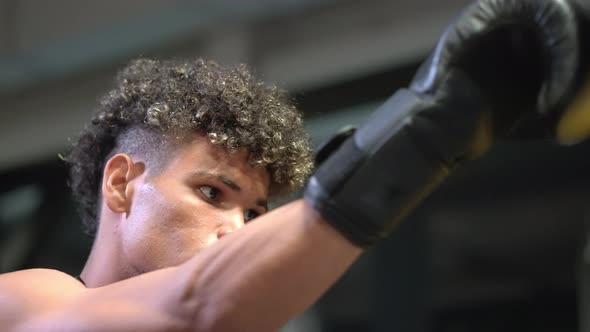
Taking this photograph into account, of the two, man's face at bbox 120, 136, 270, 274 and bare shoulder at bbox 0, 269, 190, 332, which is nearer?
bare shoulder at bbox 0, 269, 190, 332

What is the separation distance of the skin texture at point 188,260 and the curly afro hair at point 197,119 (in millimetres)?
34

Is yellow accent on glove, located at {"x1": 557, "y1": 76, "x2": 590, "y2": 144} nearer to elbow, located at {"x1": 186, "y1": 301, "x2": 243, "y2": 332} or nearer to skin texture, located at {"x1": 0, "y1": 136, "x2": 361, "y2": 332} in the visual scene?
skin texture, located at {"x1": 0, "y1": 136, "x2": 361, "y2": 332}

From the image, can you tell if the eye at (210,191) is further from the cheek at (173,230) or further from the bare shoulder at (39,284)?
the bare shoulder at (39,284)

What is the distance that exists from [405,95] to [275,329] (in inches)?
11.0

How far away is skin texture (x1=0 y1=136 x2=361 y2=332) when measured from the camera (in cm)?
79

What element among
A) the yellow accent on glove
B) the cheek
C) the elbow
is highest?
the cheek

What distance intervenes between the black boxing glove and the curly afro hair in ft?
1.14

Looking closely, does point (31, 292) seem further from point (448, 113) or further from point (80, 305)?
point (448, 113)

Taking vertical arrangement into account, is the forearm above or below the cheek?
below

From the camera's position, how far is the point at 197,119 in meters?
1.14

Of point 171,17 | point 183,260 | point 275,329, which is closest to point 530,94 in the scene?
point 275,329

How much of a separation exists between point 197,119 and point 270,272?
0.41 meters

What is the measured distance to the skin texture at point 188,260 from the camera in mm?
794

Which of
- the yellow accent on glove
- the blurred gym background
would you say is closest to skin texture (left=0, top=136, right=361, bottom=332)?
the yellow accent on glove
